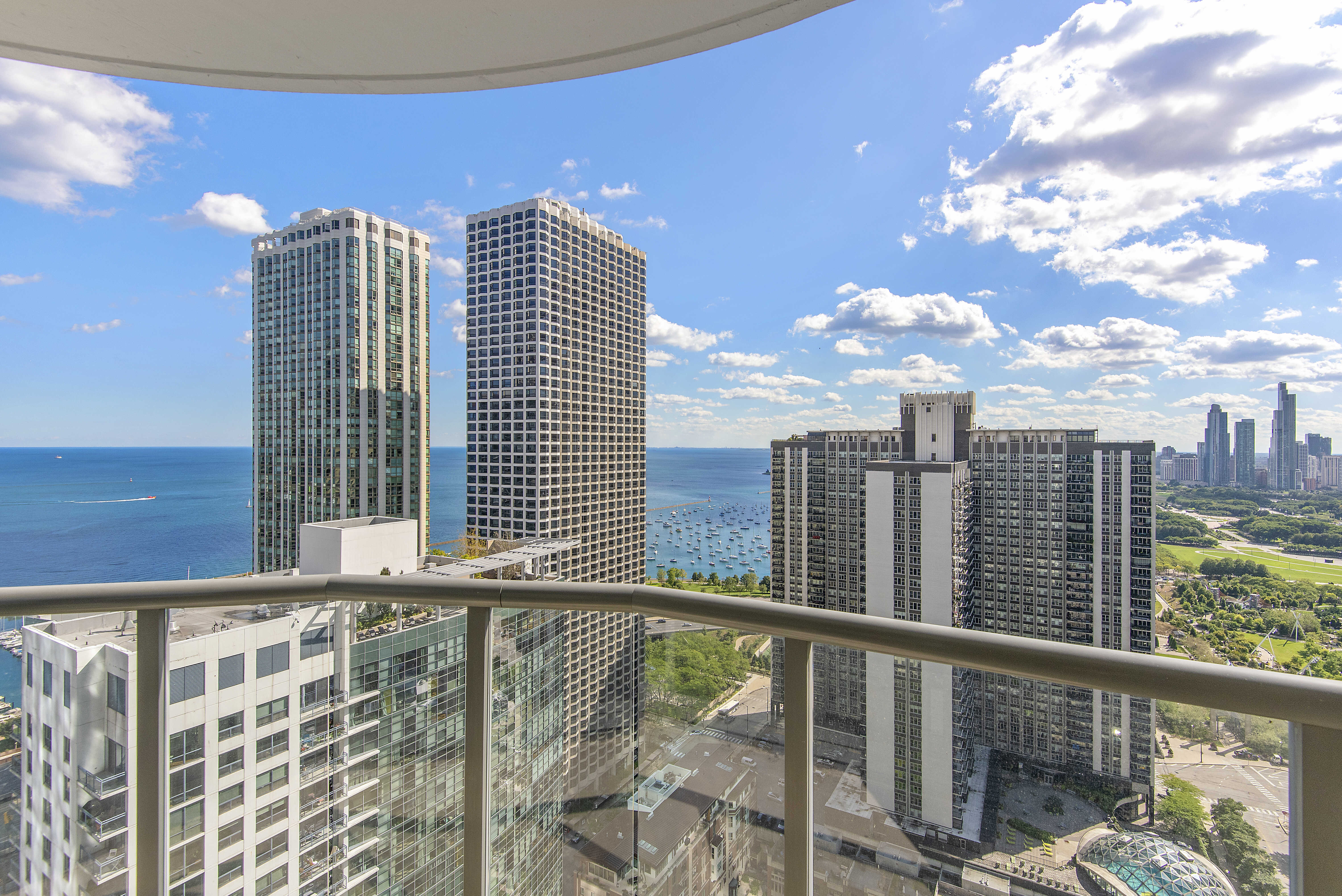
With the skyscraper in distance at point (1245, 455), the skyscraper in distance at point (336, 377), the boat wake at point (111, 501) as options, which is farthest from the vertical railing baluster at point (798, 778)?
the boat wake at point (111, 501)

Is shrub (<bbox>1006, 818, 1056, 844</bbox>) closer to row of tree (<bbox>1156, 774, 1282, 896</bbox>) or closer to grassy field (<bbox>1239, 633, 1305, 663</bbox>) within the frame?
row of tree (<bbox>1156, 774, 1282, 896</bbox>)

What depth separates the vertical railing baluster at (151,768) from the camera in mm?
1068

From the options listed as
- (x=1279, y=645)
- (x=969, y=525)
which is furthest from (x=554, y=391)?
(x=1279, y=645)

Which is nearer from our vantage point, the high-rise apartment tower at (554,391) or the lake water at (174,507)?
the high-rise apartment tower at (554,391)

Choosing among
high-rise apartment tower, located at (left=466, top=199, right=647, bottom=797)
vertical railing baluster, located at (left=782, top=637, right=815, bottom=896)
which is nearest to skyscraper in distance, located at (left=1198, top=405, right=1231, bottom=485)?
vertical railing baluster, located at (left=782, top=637, right=815, bottom=896)

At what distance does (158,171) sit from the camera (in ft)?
37.8

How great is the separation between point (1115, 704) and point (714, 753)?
0.68m

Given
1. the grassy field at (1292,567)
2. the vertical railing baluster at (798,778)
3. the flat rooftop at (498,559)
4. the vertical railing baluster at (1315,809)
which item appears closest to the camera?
the vertical railing baluster at (1315,809)

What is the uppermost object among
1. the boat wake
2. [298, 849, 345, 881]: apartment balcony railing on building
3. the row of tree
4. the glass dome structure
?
the row of tree

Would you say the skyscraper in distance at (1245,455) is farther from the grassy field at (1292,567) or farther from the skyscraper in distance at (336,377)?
the skyscraper in distance at (336,377)

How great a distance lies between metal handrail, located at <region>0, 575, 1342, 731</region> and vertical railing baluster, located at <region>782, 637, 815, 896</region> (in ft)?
0.27

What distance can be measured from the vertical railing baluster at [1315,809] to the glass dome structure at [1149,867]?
94 millimetres

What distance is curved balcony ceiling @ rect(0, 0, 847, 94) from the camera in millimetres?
884

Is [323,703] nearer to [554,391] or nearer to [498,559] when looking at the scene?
[498,559]
